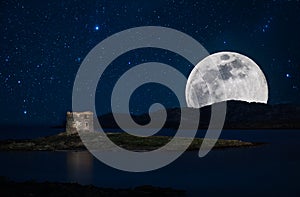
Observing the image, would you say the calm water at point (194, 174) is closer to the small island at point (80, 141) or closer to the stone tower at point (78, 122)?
the small island at point (80, 141)

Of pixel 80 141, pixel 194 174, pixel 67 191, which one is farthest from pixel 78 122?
pixel 67 191

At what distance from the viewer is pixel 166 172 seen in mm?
32500

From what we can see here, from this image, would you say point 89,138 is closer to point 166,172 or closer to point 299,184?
point 166,172

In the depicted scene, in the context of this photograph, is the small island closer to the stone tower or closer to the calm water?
the stone tower

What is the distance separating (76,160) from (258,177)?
20580 millimetres

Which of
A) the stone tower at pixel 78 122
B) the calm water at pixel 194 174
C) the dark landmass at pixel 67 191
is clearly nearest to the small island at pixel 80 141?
the stone tower at pixel 78 122

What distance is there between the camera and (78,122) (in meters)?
59.7

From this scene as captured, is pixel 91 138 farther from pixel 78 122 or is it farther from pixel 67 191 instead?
pixel 67 191

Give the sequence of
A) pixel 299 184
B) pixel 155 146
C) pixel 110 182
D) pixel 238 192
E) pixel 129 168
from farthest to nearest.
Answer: pixel 155 146
pixel 129 168
pixel 110 182
pixel 299 184
pixel 238 192

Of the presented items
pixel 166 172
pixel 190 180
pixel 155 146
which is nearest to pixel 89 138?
pixel 155 146

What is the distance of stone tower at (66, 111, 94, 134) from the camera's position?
194ft

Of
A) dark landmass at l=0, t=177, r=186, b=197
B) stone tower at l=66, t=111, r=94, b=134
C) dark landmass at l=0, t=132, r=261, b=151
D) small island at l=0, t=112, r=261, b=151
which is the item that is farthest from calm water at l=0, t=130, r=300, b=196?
stone tower at l=66, t=111, r=94, b=134

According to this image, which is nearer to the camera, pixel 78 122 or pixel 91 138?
pixel 91 138

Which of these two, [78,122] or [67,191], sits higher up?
[78,122]
